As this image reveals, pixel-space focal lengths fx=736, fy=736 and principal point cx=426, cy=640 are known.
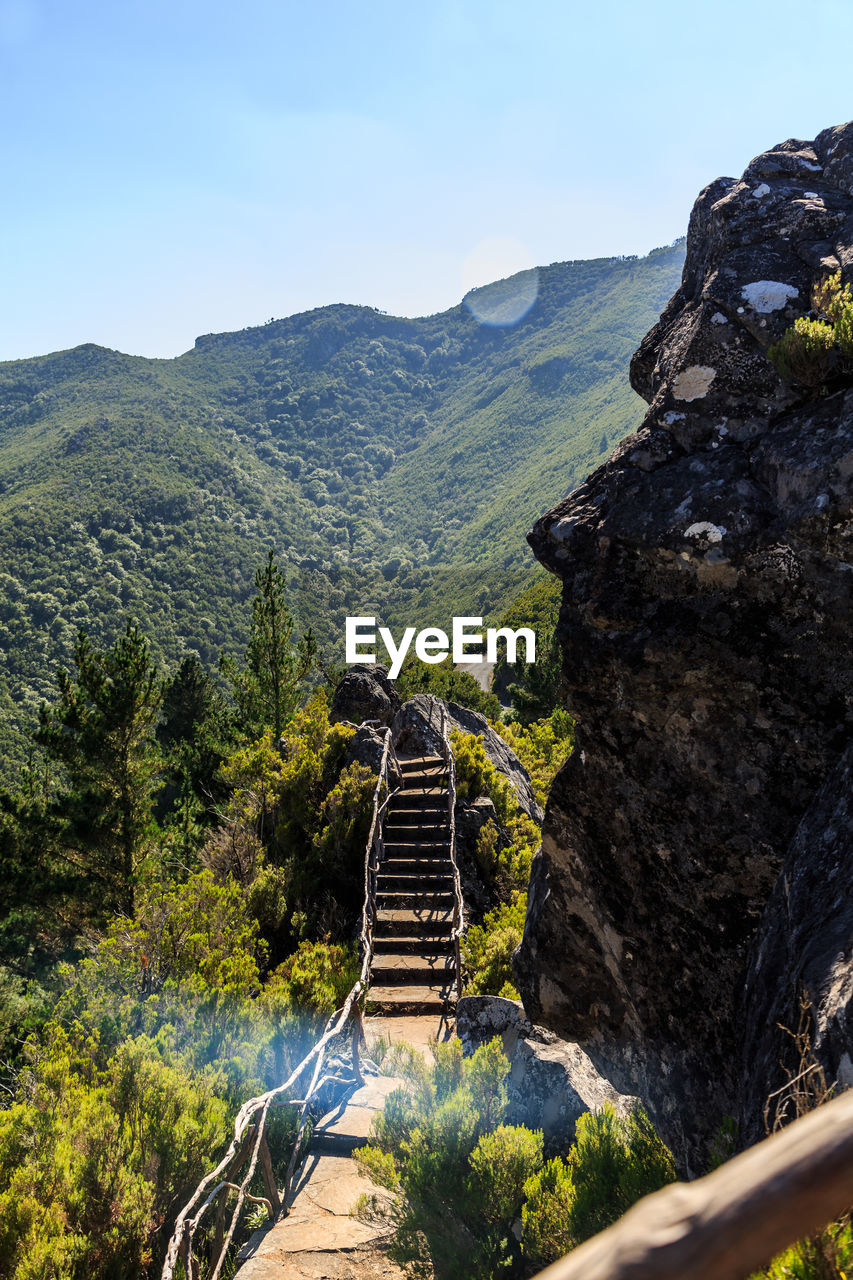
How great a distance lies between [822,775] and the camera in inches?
124

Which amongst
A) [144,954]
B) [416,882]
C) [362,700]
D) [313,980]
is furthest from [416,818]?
[362,700]

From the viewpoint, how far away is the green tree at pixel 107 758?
13633 mm

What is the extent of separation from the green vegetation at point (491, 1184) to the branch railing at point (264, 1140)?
0.69 m

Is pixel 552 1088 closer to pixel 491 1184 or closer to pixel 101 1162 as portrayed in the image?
pixel 491 1184

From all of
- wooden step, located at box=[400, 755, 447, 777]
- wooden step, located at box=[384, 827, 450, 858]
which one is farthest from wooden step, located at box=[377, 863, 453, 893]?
wooden step, located at box=[400, 755, 447, 777]

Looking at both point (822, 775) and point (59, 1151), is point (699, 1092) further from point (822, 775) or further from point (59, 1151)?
point (59, 1151)

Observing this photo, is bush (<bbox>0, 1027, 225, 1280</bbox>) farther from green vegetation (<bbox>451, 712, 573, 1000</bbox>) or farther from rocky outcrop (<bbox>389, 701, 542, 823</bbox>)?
rocky outcrop (<bbox>389, 701, 542, 823</bbox>)

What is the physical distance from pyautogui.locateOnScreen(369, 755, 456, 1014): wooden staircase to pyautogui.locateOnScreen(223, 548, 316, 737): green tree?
39.4 ft

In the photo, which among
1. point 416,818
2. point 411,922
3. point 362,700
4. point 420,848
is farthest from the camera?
point 362,700

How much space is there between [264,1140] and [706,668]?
3.83 meters

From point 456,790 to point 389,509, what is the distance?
437 feet

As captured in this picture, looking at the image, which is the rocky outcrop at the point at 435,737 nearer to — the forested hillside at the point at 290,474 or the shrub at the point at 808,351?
the shrub at the point at 808,351

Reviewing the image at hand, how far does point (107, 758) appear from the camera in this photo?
1395 cm

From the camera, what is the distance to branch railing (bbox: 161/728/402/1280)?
3367 mm
